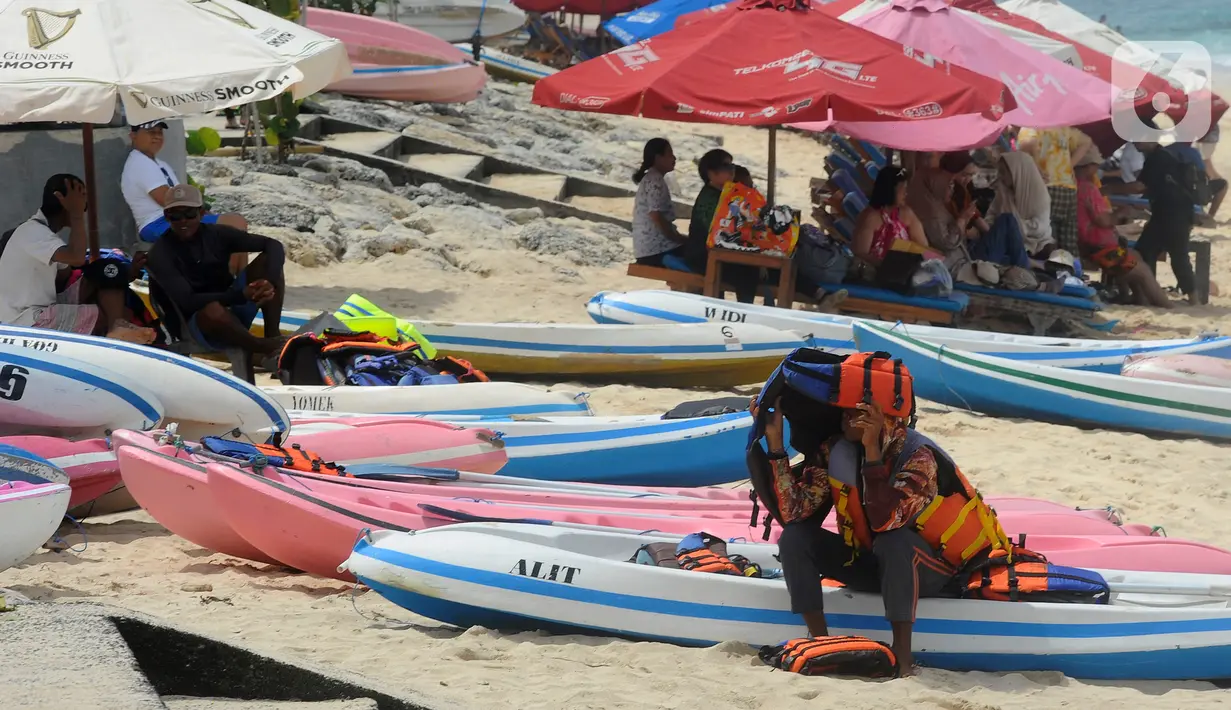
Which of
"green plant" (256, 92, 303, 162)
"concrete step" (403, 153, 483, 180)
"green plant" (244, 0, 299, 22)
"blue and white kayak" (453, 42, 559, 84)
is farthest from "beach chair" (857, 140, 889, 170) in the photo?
"blue and white kayak" (453, 42, 559, 84)

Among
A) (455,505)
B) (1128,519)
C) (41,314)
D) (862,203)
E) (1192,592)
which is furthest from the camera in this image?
(862,203)

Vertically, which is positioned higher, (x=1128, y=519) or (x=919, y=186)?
(x=919, y=186)

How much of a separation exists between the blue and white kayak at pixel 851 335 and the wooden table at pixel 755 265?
588mm

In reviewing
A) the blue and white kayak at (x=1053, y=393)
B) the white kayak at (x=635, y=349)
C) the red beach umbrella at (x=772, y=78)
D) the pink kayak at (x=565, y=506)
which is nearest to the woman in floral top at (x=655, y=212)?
the red beach umbrella at (x=772, y=78)

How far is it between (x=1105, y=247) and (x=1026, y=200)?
1.15m

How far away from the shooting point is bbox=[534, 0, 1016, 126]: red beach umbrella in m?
8.61

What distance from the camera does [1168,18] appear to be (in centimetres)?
5559

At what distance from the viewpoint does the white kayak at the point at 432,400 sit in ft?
21.2

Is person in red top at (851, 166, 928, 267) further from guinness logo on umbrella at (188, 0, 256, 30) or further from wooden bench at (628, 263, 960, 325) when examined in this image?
guinness logo on umbrella at (188, 0, 256, 30)

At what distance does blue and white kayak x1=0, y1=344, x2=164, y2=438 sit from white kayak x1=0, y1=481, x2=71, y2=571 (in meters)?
1.12

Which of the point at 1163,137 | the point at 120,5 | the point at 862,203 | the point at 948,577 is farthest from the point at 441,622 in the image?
the point at 1163,137

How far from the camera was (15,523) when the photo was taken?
429cm

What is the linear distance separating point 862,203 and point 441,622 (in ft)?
22.3

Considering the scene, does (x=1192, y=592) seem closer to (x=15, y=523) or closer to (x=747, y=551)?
(x=747, y=551)
